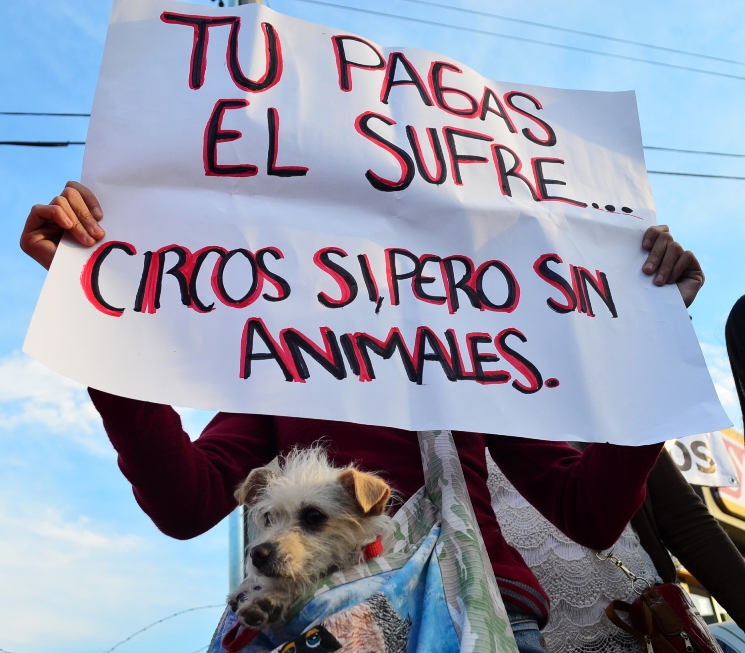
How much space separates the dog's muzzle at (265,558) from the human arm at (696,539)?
1751 millimetres

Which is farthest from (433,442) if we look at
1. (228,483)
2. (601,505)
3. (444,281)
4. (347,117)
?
(347,117)

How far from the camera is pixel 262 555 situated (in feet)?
4.63

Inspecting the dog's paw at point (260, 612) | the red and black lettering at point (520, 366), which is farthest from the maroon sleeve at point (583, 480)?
the dog's paw at point (260, 612)

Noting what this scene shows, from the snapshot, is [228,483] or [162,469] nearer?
[162,469]

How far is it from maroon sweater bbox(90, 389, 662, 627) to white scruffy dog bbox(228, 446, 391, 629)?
12 cm

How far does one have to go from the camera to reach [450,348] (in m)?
1.49

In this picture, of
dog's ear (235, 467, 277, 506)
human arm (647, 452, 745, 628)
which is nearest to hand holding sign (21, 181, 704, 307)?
dog's ear (235, 467, 277, 506)

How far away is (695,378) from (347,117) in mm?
1194

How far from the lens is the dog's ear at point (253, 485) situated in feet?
5.36

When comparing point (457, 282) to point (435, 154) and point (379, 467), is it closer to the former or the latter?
point (435, 154)

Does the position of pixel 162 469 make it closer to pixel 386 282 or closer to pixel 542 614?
pixel 386 282

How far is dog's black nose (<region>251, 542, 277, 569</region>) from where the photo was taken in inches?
55.1

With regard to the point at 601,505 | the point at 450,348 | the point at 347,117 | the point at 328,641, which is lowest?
the point at 328,641

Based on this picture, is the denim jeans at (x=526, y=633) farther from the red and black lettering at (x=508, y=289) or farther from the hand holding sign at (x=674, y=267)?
the hand holding sign at (x=674, y=267)
